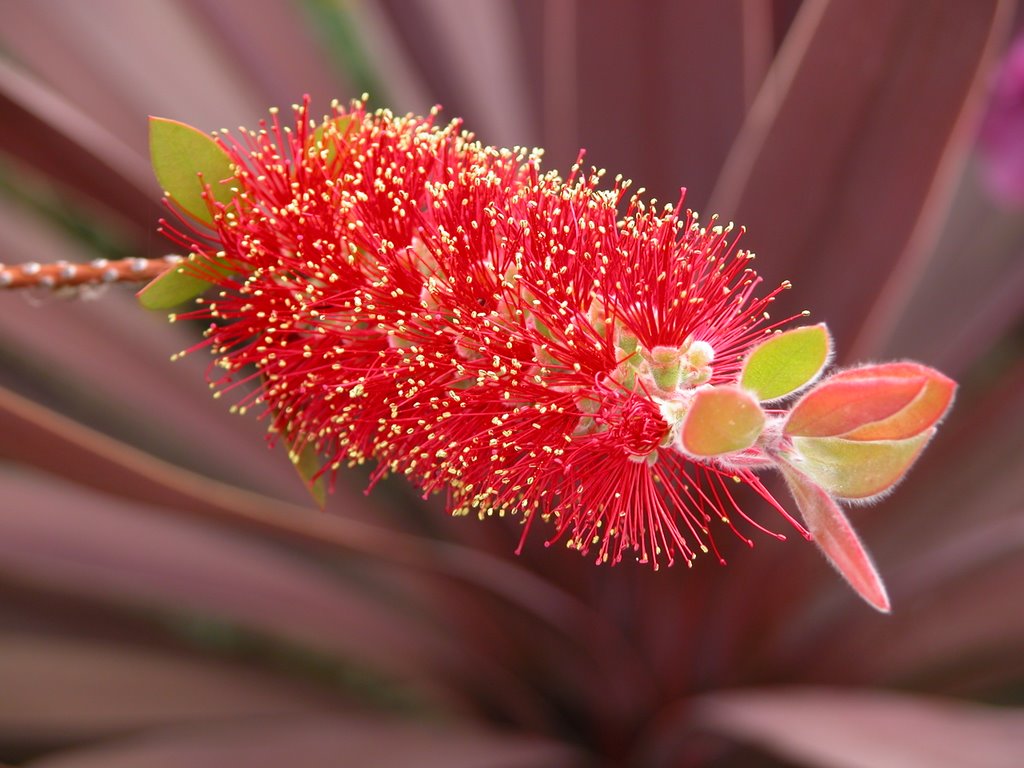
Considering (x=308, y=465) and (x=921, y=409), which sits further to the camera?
(x=308, y=465)

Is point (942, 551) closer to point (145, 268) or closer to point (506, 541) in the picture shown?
point (506, 541)

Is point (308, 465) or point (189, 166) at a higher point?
point (189, 166)

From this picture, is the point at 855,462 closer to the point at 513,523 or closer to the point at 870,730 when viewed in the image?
the point at 870,730

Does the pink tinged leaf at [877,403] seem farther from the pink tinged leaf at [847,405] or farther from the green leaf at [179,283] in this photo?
the green leaf at [179,283]

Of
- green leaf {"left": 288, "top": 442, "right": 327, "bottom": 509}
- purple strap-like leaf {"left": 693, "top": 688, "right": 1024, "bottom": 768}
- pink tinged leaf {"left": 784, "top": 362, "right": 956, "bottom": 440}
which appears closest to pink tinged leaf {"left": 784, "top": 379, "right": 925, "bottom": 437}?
pink tinged leaf {"left": 784, "top": 362, "right": 956, "bottom": 440}

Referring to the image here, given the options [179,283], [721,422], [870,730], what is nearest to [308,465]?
[179,283]

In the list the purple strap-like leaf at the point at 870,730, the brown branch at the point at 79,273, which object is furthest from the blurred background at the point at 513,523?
the brown branch at the point at 79,273

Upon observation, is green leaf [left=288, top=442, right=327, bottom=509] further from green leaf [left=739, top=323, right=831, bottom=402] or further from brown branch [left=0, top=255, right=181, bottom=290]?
green leaf [left=739, top=323, right=831, bottom=402]
